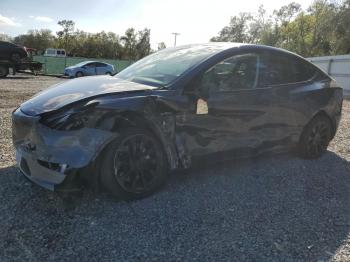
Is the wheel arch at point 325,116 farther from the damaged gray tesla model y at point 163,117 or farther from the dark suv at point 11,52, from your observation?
the dark suv at point 11,52

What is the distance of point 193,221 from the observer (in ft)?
10.9

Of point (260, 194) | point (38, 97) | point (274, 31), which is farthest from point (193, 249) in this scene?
point (274, 31)

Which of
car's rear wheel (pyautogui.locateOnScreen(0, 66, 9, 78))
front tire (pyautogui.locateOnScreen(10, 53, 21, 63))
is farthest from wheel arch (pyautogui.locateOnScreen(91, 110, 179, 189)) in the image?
front tire (pyautogui.locateOnScreen(10, 53, 21, 63))

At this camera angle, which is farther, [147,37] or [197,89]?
[147,37]

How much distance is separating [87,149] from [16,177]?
133 cm

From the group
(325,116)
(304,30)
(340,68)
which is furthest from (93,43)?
(325,116)

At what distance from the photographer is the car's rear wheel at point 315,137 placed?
17.1ft

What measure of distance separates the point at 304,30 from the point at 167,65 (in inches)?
2417

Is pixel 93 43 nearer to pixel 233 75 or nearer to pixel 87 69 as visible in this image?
pixel 87 69

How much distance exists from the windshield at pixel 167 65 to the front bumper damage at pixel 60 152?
981mm

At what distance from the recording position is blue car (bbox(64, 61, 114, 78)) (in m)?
26.2

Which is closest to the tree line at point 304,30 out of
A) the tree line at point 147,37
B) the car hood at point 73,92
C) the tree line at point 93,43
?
the tree line at point 147,37

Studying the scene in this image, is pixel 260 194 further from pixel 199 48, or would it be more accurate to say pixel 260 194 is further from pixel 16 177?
pixel 16 177

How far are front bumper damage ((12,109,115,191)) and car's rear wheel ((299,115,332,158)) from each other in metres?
3.01
